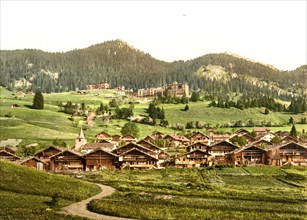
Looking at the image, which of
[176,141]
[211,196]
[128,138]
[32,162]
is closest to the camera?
[211,196]

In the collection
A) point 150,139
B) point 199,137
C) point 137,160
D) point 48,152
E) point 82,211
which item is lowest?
point 150,139

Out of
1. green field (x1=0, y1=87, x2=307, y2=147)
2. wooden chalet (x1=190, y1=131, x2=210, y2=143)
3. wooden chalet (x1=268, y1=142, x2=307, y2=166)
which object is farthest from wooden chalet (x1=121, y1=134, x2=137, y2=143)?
wooden chalet (x1=268, y1=142, x2=307, y2=166)

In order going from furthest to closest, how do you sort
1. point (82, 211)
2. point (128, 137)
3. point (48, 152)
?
point (128, 137) < point (48, 152) < point (82, 211)

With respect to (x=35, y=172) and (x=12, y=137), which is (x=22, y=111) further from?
(x=35, y=172)

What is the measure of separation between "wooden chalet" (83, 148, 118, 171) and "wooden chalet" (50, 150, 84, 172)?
167 centimetres

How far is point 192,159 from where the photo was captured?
8500cm

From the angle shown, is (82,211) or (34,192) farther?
(34,192)

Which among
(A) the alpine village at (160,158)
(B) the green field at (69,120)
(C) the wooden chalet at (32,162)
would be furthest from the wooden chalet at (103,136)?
(C) the wooden chalet at (32,162)

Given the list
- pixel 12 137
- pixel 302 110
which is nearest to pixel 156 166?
pixel 12 137

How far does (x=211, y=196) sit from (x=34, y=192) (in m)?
19.7

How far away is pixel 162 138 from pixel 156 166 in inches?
1977

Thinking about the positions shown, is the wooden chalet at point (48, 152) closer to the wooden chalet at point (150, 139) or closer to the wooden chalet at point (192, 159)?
the wooden chalet at point (192, 159)

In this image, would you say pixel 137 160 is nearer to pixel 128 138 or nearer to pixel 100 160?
pixel 100 160

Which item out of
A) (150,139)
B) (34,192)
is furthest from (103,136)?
(34,192)
